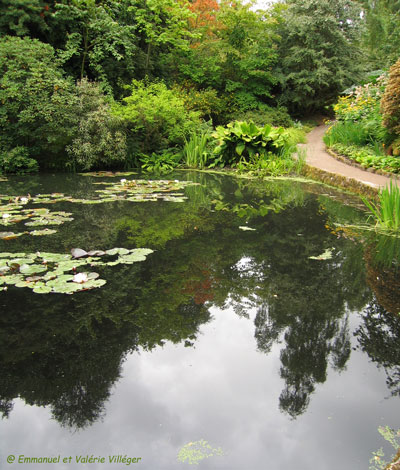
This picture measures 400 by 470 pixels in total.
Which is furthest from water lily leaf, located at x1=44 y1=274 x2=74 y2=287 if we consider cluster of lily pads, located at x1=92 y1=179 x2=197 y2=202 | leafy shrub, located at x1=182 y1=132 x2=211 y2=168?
leafy shrub, located at x1=182 y1=132 x2=211 y2=168

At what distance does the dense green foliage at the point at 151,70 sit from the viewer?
23.6ft

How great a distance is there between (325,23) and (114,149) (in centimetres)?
1051

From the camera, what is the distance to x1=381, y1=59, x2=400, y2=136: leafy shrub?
580cm

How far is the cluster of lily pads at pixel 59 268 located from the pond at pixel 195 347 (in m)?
0.01

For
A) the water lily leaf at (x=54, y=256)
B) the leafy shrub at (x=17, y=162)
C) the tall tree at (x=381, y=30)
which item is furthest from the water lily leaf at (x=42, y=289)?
the tall tree at (x=381, y=30)

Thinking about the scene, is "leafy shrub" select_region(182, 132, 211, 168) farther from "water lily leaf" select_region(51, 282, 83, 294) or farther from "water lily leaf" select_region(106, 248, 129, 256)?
"water lily leaf" select_region(51, 282, 83, 294)

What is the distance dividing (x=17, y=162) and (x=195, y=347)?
6.56m

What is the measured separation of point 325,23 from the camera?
1375 centimetres

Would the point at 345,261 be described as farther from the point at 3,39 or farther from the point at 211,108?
the point at 211,108

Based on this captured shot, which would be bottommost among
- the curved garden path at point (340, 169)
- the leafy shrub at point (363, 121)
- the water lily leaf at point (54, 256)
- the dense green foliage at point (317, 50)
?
the water lily leaf at point (54, 256)

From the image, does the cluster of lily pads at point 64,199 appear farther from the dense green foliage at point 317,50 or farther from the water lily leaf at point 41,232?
the dense green foliage at point 317,50

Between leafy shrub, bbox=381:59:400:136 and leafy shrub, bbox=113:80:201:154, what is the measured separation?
440cm

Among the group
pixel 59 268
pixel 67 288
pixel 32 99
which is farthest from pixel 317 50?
pixel 67 288

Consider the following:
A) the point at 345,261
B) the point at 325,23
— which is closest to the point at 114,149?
the point at 345,261
